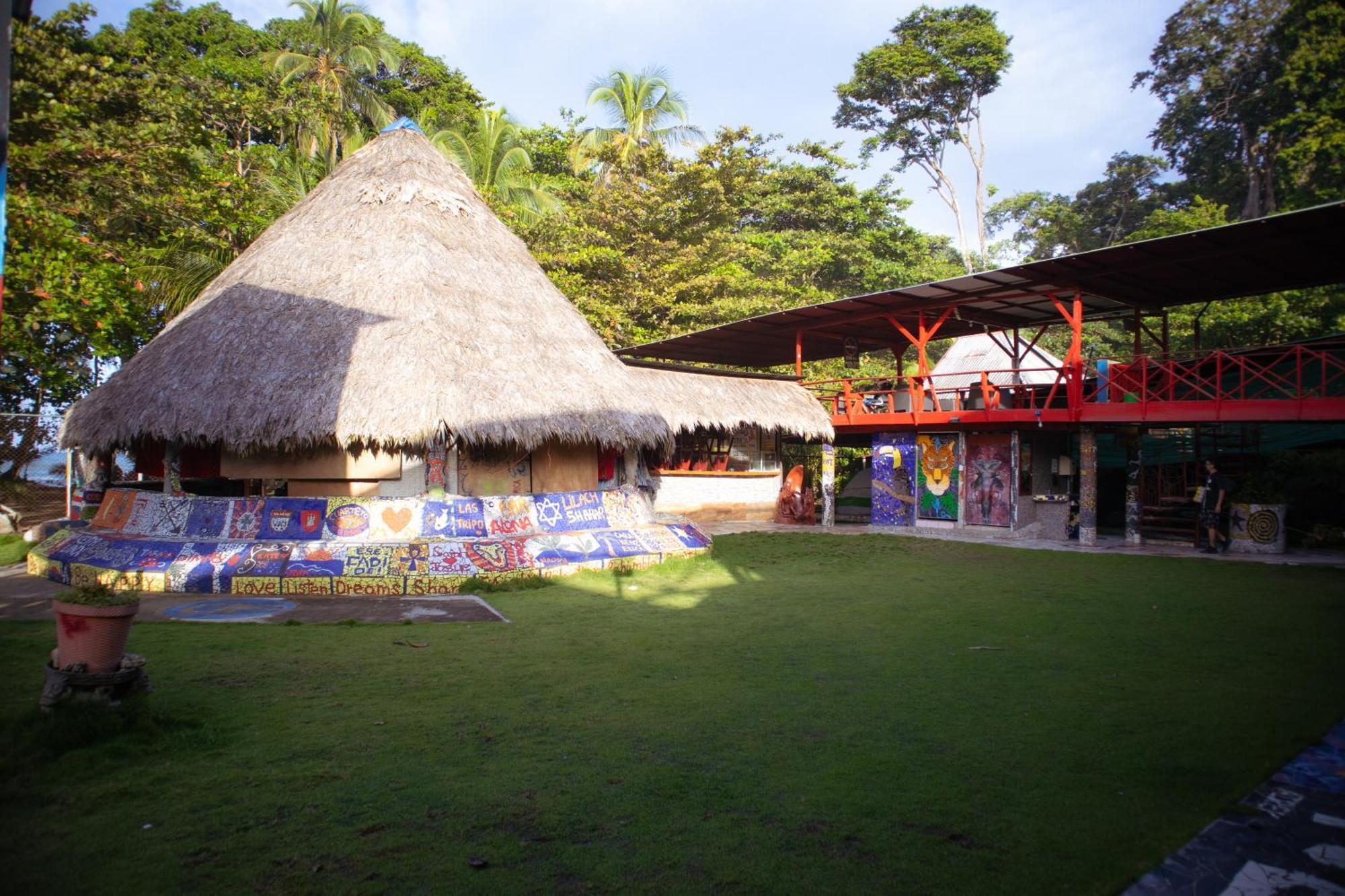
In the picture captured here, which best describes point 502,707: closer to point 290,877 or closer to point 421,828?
point 421,828

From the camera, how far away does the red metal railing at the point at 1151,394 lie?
13.0 meters

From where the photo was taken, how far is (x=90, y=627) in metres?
4.43

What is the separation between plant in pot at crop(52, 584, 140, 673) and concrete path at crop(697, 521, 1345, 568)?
1231 centimetres

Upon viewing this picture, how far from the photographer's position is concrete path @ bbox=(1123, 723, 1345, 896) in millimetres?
3080

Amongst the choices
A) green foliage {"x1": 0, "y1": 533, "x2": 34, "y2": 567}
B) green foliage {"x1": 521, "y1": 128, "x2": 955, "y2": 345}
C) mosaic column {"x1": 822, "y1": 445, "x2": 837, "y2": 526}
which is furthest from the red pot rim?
green foliage {"x1": 521, "y1": 128, "x2": 955, "y2": 345}

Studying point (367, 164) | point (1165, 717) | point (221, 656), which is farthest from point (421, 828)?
point (367, 164)

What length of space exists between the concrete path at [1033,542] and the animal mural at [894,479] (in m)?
0.42

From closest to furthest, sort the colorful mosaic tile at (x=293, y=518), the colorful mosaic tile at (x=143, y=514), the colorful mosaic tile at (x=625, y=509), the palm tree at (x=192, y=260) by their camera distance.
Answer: the colorful mosaic tile at (x=293, y=518)
the colorful mosaic tile at (x=143, y=514)
the colorful mosaic tile at (x=625, y=509)
the palm tree at (x=192, y=260)

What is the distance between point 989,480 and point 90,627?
52.3 feet

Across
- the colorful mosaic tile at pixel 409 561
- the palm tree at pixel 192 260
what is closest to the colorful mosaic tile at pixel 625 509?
the colorful mosaic tile at pixel 409 561

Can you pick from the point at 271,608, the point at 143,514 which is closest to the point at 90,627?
the point at 271,608

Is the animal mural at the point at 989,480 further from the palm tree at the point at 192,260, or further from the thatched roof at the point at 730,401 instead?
the palm tree at the point at 192,260

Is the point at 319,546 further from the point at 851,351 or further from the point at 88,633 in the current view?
the point at 851,351

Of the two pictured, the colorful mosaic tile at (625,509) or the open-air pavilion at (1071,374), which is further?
the open-air pavilion at (1071,374)
